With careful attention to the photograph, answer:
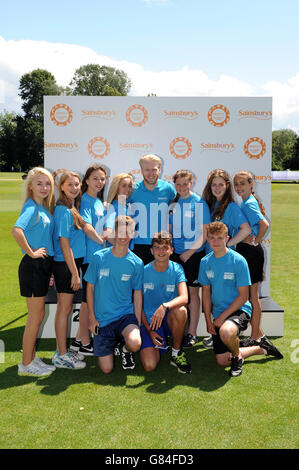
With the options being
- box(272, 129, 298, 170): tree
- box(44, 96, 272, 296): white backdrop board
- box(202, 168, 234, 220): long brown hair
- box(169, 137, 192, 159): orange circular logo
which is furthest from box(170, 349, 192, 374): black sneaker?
box(272, 129, 298, 170): tree

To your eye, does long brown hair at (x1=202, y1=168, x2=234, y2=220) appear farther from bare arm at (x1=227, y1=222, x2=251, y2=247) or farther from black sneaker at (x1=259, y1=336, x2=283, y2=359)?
black sneaker at (x1=259, y1=336, x2=283, y2=359)

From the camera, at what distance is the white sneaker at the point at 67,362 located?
415 cm

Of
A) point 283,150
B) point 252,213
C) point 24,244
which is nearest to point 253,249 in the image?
point 252,213

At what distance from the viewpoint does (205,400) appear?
3480mm

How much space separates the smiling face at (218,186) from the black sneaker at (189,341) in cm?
154

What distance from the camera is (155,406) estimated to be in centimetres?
338

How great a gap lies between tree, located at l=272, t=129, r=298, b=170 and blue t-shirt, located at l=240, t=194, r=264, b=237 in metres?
62.2

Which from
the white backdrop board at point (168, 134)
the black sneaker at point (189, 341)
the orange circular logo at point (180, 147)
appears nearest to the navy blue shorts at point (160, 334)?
the black sneaker at point (189, 341)

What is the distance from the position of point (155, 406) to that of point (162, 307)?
93cm

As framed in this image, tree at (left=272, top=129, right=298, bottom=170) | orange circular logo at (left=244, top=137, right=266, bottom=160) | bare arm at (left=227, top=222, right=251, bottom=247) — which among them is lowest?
bare arm at (left=227, top=222, right=251, bottom=247)

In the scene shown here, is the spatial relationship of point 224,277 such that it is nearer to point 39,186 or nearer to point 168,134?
point 39,186

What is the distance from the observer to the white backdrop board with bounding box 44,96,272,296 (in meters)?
5.87

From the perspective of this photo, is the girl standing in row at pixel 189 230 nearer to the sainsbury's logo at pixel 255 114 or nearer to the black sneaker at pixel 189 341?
the black sneaker at pixel 189 341
